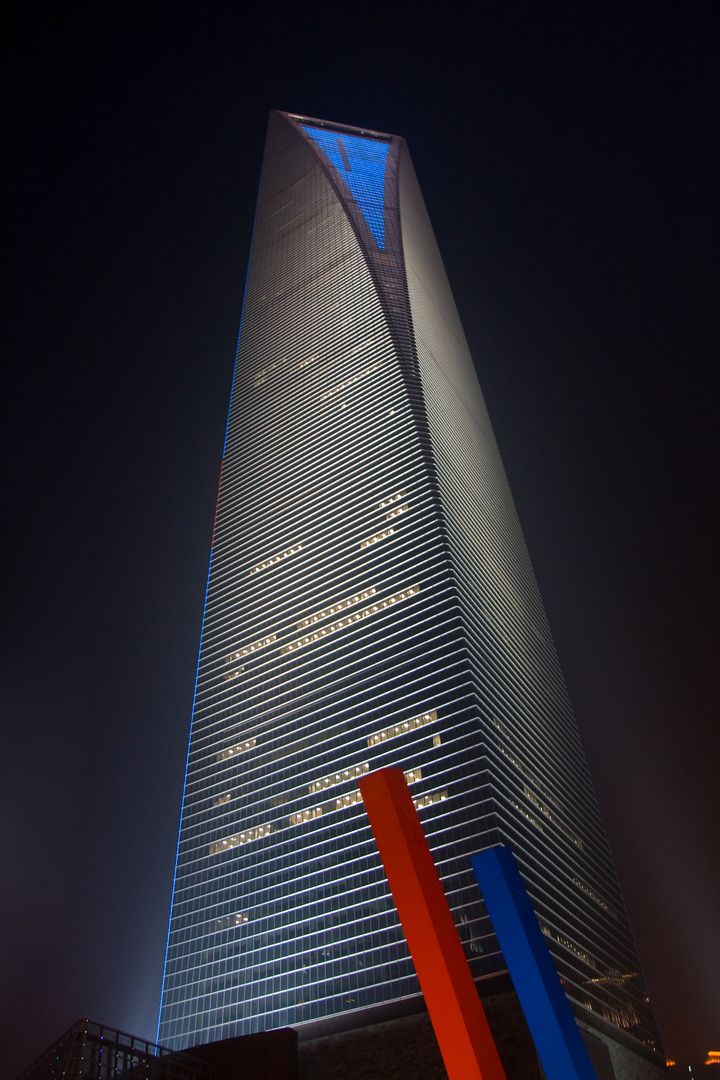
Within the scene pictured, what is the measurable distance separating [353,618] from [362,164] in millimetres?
110088

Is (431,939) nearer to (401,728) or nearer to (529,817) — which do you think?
(401,728)

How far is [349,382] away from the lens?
409 ft

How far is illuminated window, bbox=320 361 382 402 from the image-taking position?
400 ft

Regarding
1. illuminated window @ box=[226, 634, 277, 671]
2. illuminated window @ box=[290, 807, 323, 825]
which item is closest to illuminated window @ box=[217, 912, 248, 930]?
illuminated window @ box=[290, 807, 323, 825]

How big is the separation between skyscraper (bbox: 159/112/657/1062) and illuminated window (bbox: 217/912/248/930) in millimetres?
193

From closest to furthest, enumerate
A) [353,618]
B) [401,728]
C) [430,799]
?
[430,799] < [401,728] < [353,618]

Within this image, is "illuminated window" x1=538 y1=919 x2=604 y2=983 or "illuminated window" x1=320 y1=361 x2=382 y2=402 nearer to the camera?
"illuminated window" x1=538 y1=919 x2=604 y2=983

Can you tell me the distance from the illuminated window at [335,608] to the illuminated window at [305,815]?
2381cm

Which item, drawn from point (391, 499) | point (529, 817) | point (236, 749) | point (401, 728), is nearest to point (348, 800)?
point (401, 728)

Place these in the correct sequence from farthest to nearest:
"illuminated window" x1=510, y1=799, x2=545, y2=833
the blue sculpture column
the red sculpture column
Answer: "illuminated window" x1=510, y1=799, x2=545, y2=833, the blue sculpture column, the red sculpture column

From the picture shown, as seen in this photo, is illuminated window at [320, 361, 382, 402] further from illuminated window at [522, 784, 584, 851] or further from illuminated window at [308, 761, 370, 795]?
illuminated window at [522, 784, 584, 851]

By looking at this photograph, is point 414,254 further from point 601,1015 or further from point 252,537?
point 601,1015

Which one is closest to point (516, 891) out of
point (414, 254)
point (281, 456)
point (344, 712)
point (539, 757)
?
point (344, 712)

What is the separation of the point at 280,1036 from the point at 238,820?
104 feet
